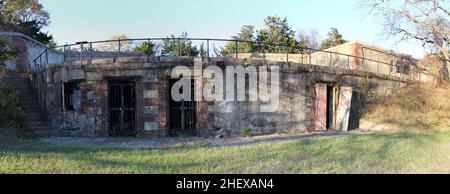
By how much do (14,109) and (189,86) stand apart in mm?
6108

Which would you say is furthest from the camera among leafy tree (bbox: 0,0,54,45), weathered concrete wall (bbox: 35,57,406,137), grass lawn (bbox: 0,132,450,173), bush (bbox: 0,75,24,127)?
leafy tree (bbox: 0,0,54,45)

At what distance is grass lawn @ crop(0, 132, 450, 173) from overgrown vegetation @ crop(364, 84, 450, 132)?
5762 millimetres

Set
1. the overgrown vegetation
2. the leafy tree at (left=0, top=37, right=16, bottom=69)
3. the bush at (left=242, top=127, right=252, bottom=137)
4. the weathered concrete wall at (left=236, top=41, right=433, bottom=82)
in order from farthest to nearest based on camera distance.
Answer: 1. the weathered concrete wall at (left=236, top=41, right=433, bottom=82)
2. the overgrown vegetation
3. the leafy tree at (left=0, top=37, right=16, bottom=69)
4. the bush at (left=242, top=127, right=252, bottom=137)

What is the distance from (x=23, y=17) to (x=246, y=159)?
37921 mm

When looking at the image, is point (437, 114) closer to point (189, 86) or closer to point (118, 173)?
point (189, 86)

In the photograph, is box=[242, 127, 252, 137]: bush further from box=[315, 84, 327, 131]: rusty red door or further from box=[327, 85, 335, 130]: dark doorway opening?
box=[327, 85, 335, 130]: dark doorway opening

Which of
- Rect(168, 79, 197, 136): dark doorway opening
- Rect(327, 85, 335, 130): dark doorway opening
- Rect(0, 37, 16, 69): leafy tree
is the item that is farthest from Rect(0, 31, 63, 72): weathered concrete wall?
Rect(327, 85, 335, 130): dark doorway opening

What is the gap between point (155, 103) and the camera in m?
14.0

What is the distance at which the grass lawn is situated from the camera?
737 cm

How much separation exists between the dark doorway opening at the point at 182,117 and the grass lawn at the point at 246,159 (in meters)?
4.41

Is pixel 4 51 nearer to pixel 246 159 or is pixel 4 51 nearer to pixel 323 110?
pixel 246 159

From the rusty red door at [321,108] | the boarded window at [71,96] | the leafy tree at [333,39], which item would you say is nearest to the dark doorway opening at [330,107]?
the rusty red door at [321,108]
